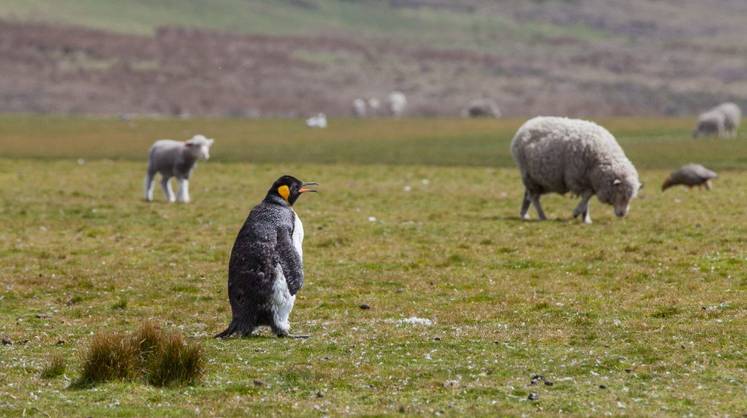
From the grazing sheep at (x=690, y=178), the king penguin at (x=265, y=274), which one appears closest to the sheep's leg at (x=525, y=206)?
the grazing sheep at (x=690, y=178)

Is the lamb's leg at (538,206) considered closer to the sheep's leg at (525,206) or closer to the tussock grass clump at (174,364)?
the sheep's leg at (525,206)

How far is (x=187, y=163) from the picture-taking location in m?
34.0

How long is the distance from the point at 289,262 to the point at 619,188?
→ 15.0m

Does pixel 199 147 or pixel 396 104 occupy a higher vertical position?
pixel 199 147

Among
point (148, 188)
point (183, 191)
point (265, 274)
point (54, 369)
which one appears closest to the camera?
point (54, 369)

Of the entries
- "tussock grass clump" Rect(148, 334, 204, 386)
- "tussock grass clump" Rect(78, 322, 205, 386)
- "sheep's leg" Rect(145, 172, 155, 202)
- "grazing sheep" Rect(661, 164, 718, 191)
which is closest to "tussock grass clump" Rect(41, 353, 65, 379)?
"tussock grass clump" Rect(78, 322, 205, 386)

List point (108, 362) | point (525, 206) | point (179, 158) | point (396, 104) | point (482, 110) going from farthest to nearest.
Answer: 1. point (396, 104)
2. point (482, 110)
3. point (179, 158)
4. point (525, 206)
5. point (108, 362)

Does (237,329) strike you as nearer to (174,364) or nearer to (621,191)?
(174,364)

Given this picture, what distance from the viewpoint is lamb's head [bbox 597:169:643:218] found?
2791 centimetres

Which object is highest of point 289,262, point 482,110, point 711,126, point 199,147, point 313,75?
point 313,75

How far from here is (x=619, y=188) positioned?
92.2 feet

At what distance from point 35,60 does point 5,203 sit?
104 m

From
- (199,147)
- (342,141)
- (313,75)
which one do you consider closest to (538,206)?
(199,147)

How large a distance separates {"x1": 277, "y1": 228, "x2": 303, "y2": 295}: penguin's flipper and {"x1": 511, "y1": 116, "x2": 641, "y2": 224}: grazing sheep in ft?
46.8
